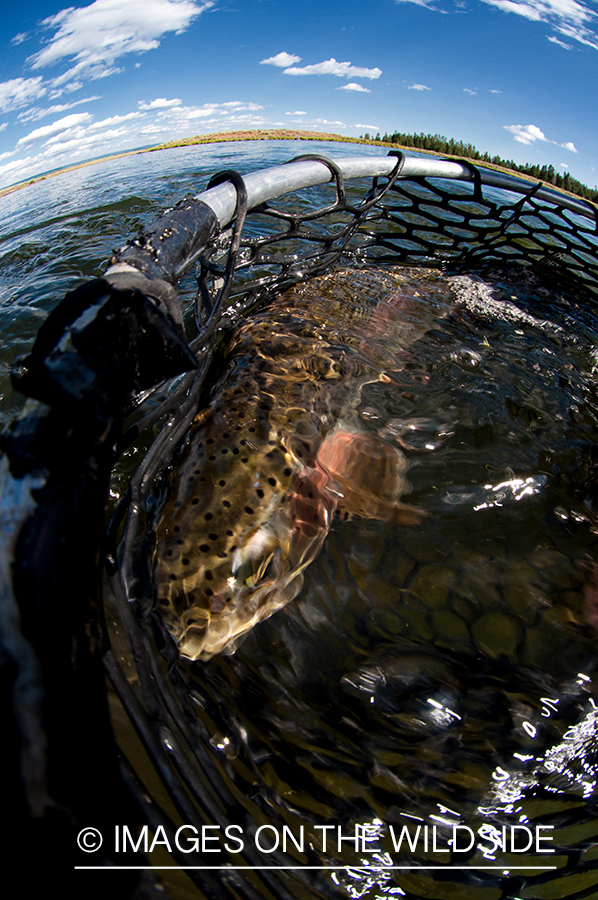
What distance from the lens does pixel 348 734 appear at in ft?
4.42

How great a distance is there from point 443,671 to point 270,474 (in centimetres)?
104

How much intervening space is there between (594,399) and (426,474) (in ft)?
5.55

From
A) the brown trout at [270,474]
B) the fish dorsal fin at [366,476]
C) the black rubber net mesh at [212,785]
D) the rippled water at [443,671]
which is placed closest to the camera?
the black rubber net mesh at [212,785]

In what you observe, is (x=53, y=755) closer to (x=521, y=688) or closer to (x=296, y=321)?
(x=521, y=688)

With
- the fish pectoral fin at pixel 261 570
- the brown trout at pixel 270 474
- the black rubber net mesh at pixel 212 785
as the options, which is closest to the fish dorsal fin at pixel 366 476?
the brown trout at pixel 270 474

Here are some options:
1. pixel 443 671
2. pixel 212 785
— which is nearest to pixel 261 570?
pixel 212 785

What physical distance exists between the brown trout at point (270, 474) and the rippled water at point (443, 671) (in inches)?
3.9

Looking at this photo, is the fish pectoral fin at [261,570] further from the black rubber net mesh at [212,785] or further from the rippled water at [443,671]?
the black rubber net mesh at [212,785]

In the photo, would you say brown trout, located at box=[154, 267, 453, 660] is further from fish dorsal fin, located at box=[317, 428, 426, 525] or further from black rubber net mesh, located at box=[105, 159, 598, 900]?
black rubber net mesh, located at box=[105, 159, 598, 900]

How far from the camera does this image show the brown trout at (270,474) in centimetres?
149

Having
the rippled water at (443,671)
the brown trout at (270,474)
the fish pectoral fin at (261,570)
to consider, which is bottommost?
the rippled water at (443,671)

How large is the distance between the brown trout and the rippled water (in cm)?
10

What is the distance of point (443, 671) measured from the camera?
1500 mm

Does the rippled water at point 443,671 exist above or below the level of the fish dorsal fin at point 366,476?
below
